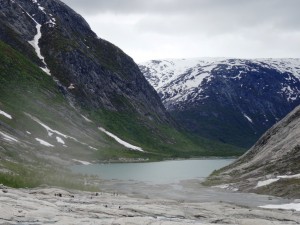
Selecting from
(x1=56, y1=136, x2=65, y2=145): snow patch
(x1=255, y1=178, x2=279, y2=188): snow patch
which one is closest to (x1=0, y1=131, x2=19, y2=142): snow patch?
(x1=56, y1=136, x2=65, y2=145): snow patch

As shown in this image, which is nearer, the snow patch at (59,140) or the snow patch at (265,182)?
the snow patch at (265,182)

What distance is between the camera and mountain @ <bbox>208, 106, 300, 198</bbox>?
8561 centimetres

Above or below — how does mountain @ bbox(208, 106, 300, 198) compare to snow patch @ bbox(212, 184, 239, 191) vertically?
above

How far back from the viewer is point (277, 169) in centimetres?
9869

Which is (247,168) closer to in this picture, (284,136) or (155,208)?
(284,136)

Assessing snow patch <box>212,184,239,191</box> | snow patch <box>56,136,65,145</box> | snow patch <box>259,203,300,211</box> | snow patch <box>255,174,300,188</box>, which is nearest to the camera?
snow patch <box>259,203,300,211</box>

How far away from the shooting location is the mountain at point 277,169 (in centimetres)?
8561

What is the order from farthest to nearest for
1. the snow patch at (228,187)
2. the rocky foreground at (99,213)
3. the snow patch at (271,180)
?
1. the snow patch at (228,187)
2. the snow patch at (271,180)
3. the rocky foreground at (99,213)

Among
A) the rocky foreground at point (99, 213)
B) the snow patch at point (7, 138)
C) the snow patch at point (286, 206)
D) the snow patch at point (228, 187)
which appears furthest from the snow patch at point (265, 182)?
the snow patch at point (7, 138)

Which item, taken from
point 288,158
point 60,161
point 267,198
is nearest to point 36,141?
point 60,161

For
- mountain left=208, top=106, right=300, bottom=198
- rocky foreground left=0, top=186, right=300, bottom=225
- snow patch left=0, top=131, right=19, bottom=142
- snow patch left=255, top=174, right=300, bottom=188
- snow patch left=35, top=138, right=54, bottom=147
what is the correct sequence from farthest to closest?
snow patch left=35, top=138, right=54, bottom=147, snow patch left=0, top=131, right=19, bottom=142, snow patch left=255, top=174, right=300, bottom=188, mountain left=208, top=106, right=300, bottom=198, rocky foreground left=0, top=186, right=300, bottom=225

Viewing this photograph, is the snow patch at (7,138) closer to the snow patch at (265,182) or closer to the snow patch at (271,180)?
the snow patch at (265,182)

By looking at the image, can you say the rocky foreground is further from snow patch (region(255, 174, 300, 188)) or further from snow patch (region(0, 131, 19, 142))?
snow patch (region(0, 131, 19, 142))

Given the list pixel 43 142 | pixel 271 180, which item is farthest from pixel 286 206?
pixel 43 142
